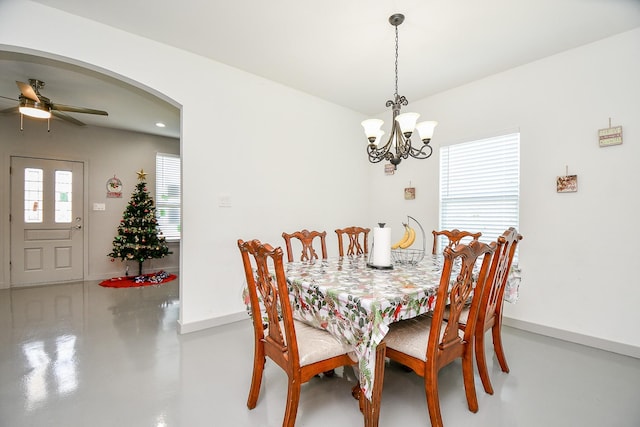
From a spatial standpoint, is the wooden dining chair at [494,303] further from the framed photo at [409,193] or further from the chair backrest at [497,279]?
the framed photo at [409,193]

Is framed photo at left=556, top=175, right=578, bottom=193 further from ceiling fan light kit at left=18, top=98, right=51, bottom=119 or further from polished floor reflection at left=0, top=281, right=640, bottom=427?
ceiling fan light kit at left=18, top=98, right=51, bottom=119

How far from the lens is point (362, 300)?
1290mm

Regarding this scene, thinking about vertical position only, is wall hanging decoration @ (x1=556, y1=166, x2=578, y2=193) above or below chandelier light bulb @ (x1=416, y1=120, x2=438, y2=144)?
below

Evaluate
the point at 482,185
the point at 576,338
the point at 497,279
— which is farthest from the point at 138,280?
the point at 576,338

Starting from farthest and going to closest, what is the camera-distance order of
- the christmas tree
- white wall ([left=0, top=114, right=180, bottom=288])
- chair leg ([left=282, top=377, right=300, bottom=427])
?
the christmas tree < white wall ([left=0, top=114, right=180, bottom=288]) < chair leg ([left=282, top=377, right=300, bottom=427])

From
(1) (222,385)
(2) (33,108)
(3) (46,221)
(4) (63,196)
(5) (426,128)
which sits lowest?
(1) (222,385)

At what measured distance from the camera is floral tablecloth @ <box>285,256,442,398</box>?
1.28 m

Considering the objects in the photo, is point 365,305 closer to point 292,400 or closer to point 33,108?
point 292,400

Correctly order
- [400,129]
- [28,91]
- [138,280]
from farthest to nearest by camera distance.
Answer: [138,280] < [28,91] < [400,129]

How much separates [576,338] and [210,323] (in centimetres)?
352

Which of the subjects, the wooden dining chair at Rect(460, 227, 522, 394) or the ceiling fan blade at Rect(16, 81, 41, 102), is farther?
the ceiling fan blade at Rect(16, 81, 41, 102)

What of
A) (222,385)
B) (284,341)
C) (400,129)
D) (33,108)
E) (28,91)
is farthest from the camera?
(33,108)

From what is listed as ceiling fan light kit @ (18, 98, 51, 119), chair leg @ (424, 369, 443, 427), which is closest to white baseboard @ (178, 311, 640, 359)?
chair leg @ (424, 369, 443, 427)

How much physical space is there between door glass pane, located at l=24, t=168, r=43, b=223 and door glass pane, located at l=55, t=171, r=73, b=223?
214 millimetres
